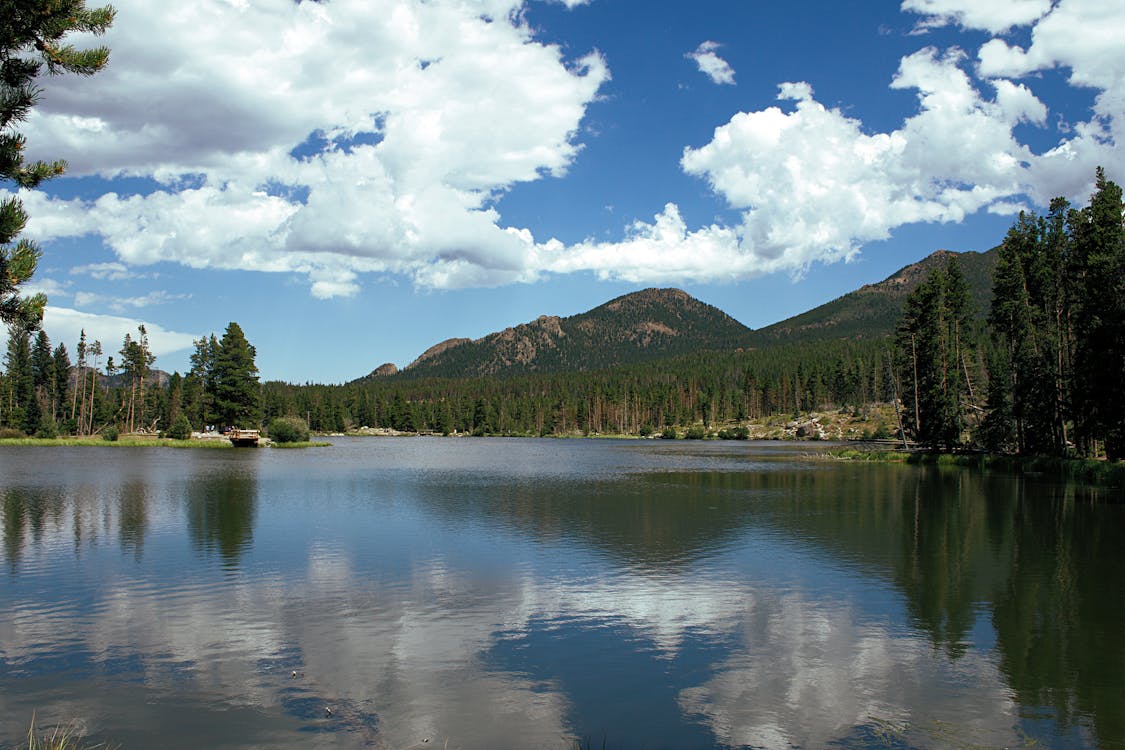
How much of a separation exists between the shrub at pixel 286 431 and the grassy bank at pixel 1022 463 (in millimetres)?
79185

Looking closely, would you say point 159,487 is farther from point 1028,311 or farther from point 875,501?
point 1028,311

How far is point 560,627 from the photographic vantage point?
57.6 feet

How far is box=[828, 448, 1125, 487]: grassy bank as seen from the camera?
50031 mm

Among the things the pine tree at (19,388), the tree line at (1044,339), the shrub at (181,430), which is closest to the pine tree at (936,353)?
the tree line at (1044,339)

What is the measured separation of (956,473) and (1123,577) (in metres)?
45.8

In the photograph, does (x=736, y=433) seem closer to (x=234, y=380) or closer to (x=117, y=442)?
(x=234, y=380)

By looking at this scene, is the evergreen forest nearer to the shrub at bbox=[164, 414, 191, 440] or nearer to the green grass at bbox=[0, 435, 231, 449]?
the shrub at bbox=[164, 414, 191, 440]

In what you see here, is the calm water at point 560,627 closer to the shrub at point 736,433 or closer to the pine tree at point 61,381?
the pine tree at point 61,381

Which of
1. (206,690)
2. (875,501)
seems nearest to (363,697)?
(206,690)

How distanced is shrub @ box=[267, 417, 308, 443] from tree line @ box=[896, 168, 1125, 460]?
87453 mm

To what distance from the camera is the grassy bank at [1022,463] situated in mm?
50031

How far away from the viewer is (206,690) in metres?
13.2

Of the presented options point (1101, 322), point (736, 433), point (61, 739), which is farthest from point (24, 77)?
point (736, 433)

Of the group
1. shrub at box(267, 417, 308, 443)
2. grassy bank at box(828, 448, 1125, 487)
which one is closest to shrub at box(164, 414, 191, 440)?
shrub at box(267, 417, 308, 443)
